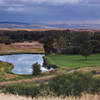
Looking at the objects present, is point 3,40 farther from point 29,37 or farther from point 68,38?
point 68,38

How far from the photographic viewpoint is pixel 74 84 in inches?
626

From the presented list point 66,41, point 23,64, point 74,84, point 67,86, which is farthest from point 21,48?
point 67,86

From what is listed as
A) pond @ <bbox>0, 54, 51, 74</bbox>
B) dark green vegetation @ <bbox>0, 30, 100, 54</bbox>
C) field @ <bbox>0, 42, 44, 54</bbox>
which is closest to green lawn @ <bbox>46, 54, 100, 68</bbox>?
pond @ <bbox>0, 54, 51, 74</bbox>

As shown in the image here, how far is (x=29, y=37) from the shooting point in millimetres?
110250

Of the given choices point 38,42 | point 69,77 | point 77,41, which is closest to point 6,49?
point 38,42

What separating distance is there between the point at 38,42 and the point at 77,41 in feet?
95.9

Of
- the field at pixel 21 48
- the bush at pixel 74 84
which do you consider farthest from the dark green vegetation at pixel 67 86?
the field at pixel 21 48

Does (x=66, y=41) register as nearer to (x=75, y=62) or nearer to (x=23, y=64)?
(x=23, y=64)

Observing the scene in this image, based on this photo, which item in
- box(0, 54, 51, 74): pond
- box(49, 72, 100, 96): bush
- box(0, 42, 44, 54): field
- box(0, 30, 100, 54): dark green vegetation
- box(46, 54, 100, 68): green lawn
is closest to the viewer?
box(49, 72, 100, 96): bush

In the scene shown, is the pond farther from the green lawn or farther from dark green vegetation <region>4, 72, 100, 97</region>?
dark green vegetation <region>4, 72, 100, 97</region>

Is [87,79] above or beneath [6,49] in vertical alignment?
above

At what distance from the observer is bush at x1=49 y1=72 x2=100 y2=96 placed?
15.4m

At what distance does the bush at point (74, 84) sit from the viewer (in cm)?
1543

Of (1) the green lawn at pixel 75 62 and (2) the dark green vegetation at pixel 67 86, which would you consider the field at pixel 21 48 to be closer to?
(1) the green lawn at pixel 75 62
